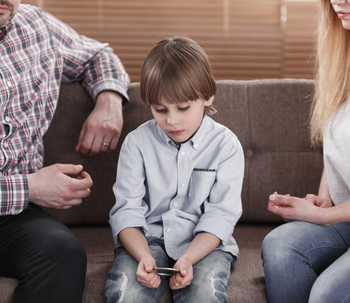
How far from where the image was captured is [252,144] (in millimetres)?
1433

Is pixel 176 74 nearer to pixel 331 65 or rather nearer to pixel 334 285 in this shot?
pixel 331 65

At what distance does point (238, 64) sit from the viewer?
2193 mm

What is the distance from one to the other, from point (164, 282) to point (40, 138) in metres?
0.62

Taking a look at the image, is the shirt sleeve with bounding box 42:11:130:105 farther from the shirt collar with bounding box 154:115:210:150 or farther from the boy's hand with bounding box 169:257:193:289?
the boy's hand with bounding box 169:257:193:289

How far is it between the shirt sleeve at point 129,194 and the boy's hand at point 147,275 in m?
0.15

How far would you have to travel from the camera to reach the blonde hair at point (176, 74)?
0.99m

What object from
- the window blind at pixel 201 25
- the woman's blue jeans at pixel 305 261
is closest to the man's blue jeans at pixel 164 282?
the woman's blue jeans at pixel 305 261

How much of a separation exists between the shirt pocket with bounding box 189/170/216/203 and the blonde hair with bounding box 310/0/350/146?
378 millimetres

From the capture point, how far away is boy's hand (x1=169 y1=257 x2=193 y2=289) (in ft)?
2.99

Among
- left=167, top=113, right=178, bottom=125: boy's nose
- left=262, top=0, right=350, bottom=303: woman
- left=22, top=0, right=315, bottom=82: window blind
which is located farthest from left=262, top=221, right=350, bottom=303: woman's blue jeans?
left=22, top=0, right=315, bottom=82: window blind

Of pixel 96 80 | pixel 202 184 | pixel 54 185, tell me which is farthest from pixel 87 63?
pixel 202 184

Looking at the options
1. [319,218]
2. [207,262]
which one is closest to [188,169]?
[207,262]

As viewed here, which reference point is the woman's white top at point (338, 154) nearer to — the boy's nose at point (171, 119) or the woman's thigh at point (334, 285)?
the woman's thigh at point (334, 285)

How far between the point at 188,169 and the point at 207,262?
269 mm
